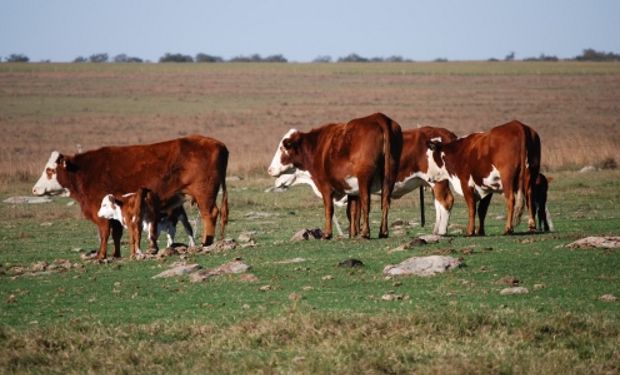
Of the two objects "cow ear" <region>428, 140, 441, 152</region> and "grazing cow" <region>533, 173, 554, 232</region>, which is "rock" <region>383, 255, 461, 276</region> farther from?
"cow ear" <region>428, 140, 441, 152</region>

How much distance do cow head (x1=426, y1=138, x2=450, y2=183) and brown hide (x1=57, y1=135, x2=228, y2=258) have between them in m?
3.49

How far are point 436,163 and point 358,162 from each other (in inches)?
72.2

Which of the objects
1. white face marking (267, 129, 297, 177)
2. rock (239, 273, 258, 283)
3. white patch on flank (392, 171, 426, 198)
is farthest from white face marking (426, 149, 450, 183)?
rock (239, 273, 258, 283)

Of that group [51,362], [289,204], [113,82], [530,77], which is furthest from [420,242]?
[530,77]

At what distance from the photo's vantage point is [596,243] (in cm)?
1531

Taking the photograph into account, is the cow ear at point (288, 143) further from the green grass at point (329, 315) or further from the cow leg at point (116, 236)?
the cow leg at point (116, 236)

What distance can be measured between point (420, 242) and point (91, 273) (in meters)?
4.53

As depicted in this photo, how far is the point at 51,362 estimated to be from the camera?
1072 centimetres

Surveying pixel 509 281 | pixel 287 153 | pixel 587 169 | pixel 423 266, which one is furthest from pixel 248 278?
pixel 587 169

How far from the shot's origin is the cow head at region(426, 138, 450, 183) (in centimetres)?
1973

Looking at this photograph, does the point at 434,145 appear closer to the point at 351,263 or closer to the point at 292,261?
the point at 292,261

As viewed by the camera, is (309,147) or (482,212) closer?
(482,212)

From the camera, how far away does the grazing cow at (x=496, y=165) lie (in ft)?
59.6

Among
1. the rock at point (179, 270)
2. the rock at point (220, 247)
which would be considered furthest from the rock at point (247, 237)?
the rock at point (179, 270)
